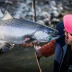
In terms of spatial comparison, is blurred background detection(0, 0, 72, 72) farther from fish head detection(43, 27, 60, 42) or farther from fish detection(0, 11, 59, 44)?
fish head detection(43, 27, 60, 42)

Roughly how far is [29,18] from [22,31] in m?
4.64

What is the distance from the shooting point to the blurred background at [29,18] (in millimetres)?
4758

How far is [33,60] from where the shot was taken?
5.00m

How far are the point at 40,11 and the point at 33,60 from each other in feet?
13.8

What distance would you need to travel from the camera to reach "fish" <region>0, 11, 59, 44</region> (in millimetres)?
3309

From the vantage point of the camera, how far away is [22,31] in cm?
352

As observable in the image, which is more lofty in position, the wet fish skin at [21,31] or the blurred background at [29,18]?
the wet fish skin at [21,31]

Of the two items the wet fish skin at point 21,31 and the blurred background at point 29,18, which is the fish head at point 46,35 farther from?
the blurred background at point 29,18

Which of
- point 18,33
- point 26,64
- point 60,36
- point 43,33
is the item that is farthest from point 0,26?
point 26,64

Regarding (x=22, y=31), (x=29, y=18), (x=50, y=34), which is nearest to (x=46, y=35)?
(x=50, y=34)

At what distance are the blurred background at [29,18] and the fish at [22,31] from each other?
1.64ft

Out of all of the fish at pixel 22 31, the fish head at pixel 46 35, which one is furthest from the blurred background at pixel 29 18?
the fish head at pixel 46 35

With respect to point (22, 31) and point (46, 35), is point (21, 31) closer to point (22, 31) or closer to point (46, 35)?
point (22, 31)

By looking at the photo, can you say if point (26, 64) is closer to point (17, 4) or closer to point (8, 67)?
point (8, 67)
